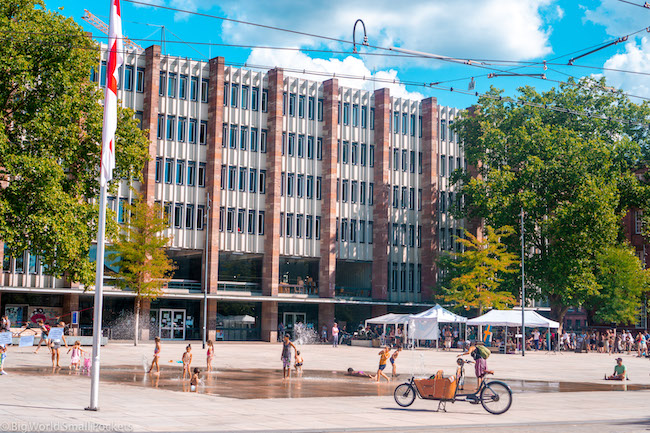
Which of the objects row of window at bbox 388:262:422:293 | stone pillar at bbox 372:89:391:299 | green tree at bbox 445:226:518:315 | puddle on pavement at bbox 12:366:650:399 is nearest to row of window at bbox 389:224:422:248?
stone pillar at bbox 372:89:391:299

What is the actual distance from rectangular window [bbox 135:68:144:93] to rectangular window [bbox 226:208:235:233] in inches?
473

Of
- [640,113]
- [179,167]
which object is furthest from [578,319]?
[179,167]

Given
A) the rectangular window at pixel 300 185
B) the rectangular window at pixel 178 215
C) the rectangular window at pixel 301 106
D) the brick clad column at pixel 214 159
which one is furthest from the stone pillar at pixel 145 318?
the rectangular window at pixel 301 106

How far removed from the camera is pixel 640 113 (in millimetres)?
64500

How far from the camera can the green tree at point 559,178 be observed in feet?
195

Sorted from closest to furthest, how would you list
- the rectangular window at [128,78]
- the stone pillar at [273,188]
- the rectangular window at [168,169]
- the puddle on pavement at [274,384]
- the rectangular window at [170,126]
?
the puddle on pavement at [274,384], the rectangular window at [128,78], the rectangular window at [168,169], the rectangular window at [170,126], the stone pillar at [273,188]

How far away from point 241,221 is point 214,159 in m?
5.74

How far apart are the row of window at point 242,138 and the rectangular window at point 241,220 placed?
17.7 ft

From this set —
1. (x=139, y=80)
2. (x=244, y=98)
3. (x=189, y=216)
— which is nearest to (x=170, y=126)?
(x=139, y=80)

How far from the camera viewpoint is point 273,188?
6359 cm

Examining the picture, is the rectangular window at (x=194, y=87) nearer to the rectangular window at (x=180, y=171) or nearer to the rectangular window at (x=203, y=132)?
the rectangular window at (x=203, y=132)

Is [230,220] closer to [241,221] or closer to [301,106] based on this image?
[241,221]

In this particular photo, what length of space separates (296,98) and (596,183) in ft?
86.1

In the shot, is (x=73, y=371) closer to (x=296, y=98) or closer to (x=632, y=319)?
(x=296, y=98)
